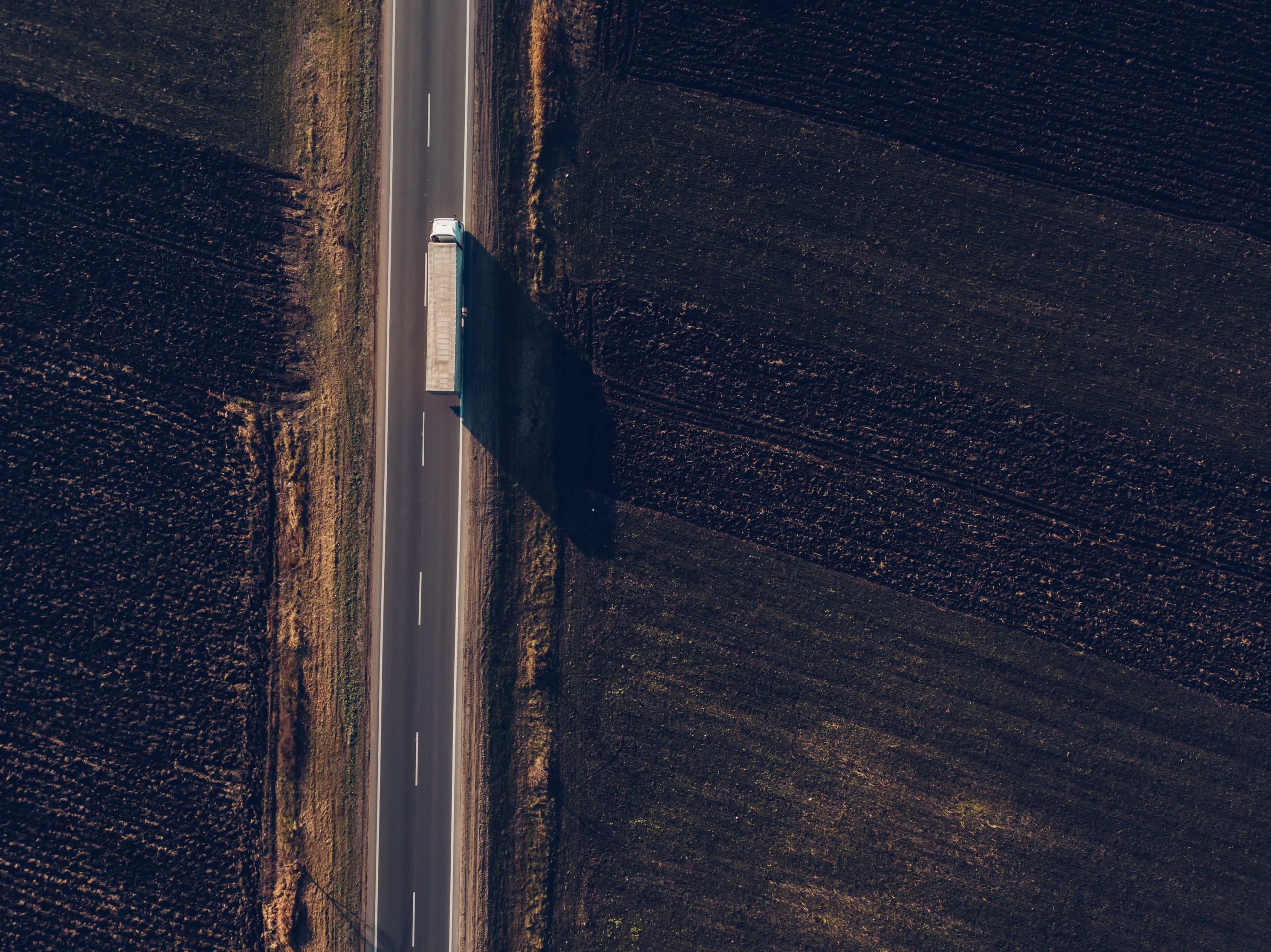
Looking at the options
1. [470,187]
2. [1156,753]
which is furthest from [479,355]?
[1156,753]

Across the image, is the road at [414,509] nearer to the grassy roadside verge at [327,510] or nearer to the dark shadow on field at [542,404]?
the grassy roadside verge at [327,510]

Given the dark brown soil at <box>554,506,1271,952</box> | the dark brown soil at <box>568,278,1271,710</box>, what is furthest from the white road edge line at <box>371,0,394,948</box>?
the dark brown soil at <box>568,278,1271,710</box>

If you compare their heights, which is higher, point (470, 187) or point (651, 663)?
point (470, 187)

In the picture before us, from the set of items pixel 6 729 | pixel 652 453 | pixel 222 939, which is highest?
pixel 652 453

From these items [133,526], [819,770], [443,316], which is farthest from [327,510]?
[819,770]

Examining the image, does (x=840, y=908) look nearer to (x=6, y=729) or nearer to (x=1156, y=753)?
(x=1156, y=753)
